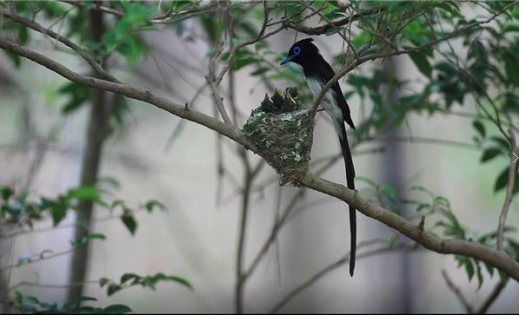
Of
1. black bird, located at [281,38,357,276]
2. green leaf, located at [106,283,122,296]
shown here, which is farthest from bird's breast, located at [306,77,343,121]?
green leaf, located at [106,283,122,296]

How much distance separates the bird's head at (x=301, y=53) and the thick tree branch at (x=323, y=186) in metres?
0.97

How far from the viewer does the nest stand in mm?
2561

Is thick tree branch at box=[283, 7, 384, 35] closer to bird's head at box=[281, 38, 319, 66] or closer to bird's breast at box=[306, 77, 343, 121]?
bird's breast at box=[306, 77, 343, 121]

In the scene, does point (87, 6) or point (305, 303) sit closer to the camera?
point (87, 6)

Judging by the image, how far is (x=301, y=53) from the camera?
340 centimetres

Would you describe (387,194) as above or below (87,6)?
below

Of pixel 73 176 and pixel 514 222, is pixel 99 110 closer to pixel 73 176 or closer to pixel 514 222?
pixel 73 176

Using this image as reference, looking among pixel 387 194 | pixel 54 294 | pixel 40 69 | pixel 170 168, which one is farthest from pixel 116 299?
pixel 387 194

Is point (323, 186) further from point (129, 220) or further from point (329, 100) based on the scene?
point (129, 220)

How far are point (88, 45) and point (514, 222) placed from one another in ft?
19.7

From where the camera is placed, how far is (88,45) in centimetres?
291

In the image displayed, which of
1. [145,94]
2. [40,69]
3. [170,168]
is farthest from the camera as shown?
[170,168]

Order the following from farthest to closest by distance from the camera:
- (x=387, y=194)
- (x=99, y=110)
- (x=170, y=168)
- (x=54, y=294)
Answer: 1. (x=170, y=168)
2. (x=54, y=294)
3. (x=99, y=110)
4. (x=387, y=194)

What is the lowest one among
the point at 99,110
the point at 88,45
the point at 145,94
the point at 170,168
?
the point at 145,94
